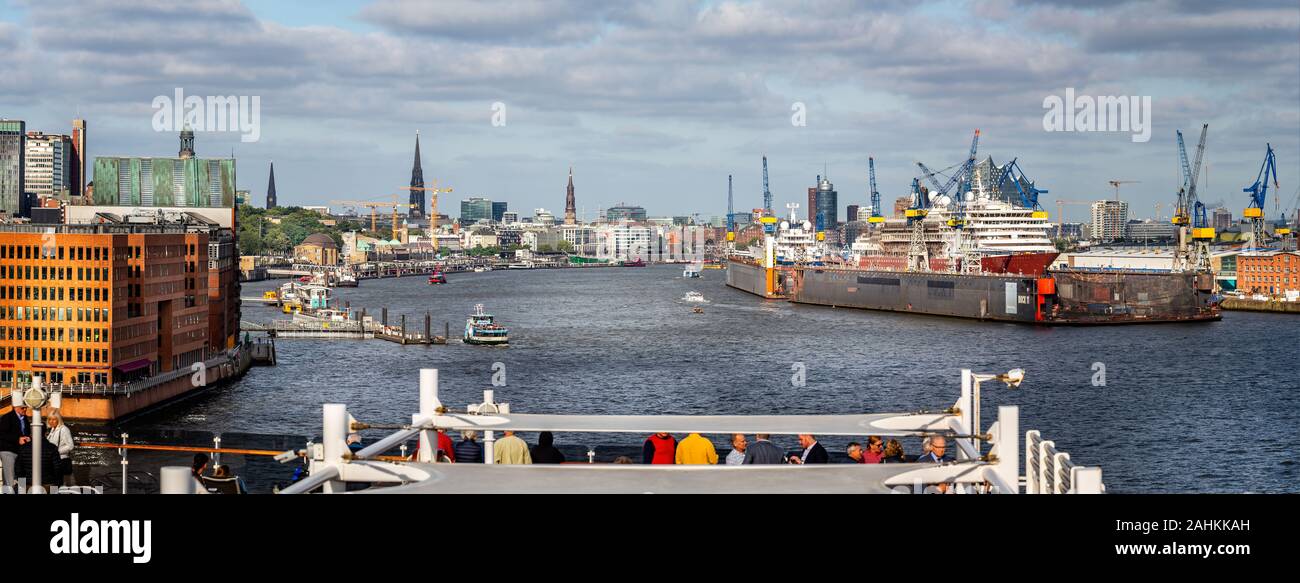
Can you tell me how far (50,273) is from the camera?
44.8 meters

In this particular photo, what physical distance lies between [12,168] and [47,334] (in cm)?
15971

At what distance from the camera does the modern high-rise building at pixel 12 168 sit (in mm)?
Result: 181750

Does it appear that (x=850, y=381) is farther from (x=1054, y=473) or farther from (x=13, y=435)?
(x=1054, y=473)

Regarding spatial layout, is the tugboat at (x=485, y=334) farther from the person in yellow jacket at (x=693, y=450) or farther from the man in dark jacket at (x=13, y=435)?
the person in yellow jacket at (x=693, y=450)

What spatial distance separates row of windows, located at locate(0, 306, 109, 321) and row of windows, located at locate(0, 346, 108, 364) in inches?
41.2

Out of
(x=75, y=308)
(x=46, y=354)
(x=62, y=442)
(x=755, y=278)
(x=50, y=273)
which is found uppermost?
(x=50, y=273)

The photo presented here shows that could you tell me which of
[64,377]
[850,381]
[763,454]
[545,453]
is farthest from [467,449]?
[64,377]

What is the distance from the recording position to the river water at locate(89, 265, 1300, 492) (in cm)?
3219

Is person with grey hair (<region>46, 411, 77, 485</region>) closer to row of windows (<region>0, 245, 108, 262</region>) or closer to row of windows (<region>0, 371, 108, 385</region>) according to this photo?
row of windows (<region>0, 371, 108, 385</region>)

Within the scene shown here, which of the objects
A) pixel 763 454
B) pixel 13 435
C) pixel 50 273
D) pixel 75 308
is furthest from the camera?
pixel 50 273

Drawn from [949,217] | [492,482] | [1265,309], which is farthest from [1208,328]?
[492,482]

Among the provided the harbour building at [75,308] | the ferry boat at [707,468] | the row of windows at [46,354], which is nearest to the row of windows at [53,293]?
the harbour building at [75,308]

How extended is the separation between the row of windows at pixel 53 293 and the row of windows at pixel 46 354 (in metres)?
1.73
